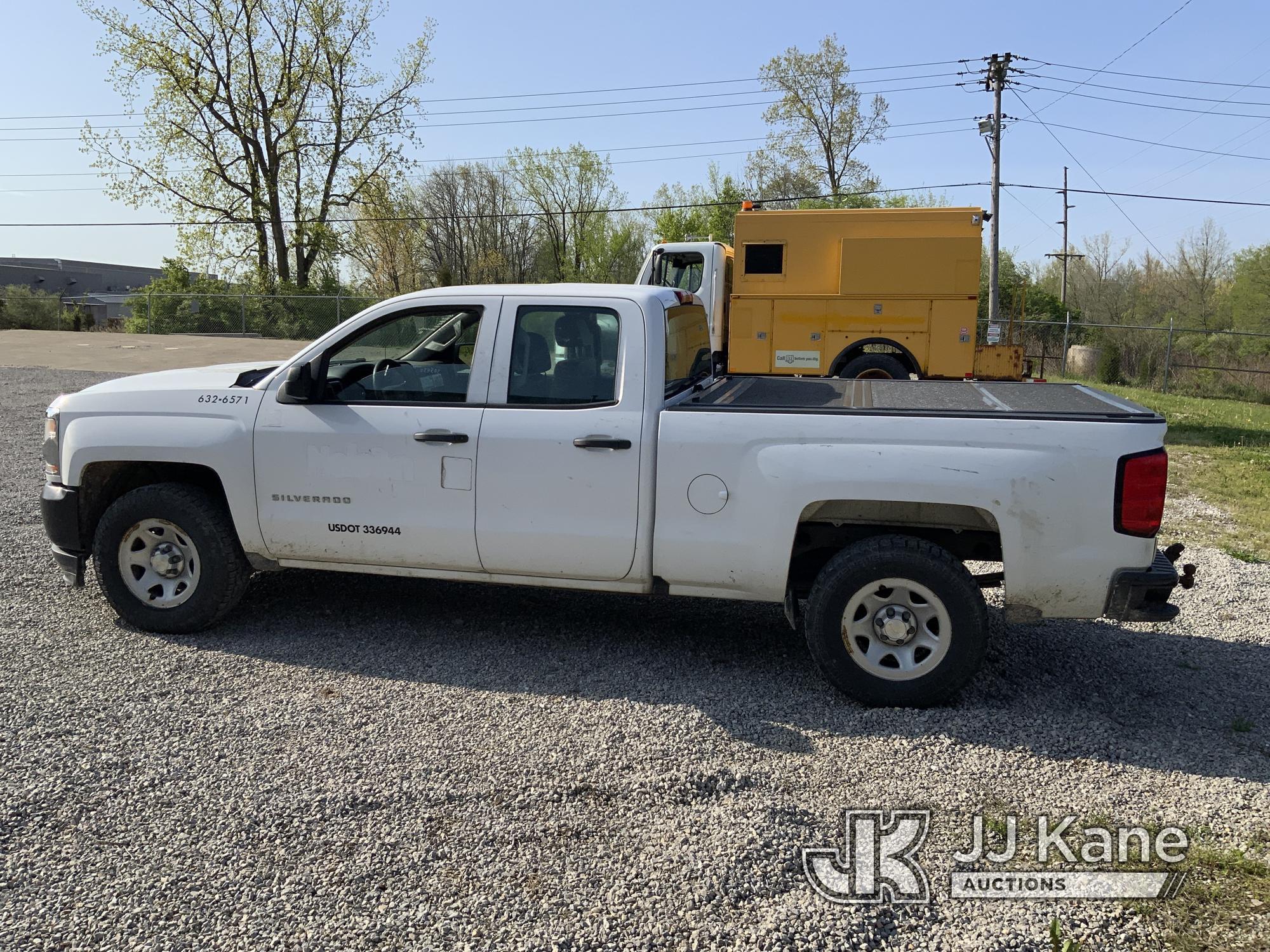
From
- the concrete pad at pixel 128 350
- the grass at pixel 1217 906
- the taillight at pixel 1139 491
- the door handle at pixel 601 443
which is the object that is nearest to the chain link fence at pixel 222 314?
the concrete pad at pixel 128 350

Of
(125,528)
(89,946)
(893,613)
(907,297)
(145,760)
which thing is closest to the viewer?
(89,946)

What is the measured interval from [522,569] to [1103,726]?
2.85 metres

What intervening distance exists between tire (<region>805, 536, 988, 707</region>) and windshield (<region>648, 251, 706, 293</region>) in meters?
10.2

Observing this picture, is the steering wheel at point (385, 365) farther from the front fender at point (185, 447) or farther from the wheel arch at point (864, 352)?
the wheel arch at point (864, 352)

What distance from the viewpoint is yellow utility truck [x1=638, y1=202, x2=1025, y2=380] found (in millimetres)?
13508

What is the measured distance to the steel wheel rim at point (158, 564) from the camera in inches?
210

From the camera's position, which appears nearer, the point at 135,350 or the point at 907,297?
the point at 907,297

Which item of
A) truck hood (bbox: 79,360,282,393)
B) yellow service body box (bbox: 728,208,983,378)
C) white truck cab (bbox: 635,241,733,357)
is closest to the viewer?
truck hood (bbox: 79,360,282,393)

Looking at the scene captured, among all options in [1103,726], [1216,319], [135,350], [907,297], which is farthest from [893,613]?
[1216,319]

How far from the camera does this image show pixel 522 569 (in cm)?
496

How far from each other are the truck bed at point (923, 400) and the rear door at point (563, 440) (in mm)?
415

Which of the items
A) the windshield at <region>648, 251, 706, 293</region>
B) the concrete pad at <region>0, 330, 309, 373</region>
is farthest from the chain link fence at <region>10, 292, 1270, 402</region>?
the windshield at <region>648, 251, 706, 293</region>

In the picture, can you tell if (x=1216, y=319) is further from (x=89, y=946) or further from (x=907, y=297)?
(x=89, y=946)

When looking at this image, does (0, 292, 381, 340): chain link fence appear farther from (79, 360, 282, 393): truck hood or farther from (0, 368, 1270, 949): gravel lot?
(0, 368, 1270, 949): gravel lot
